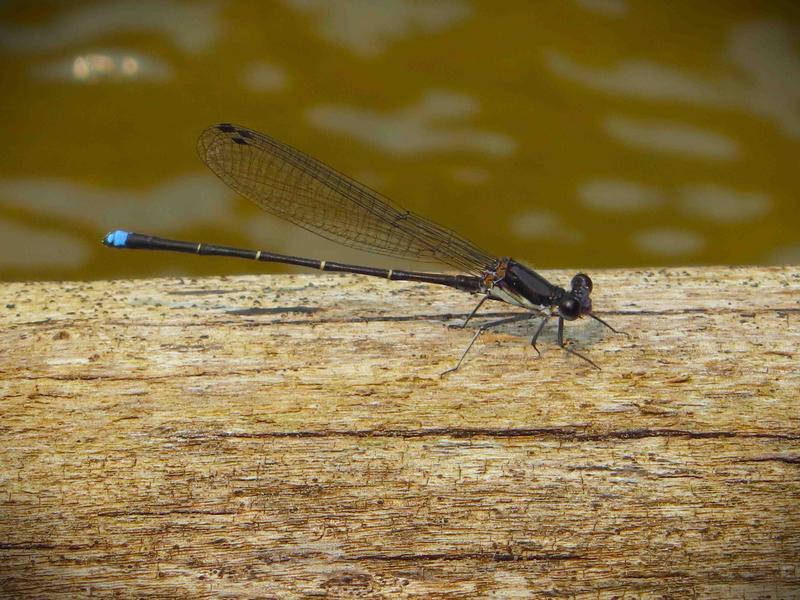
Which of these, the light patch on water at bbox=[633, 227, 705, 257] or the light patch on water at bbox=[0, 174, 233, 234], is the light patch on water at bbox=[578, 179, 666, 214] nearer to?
the light patch on water at bbox=[633, 227, 705, 257]

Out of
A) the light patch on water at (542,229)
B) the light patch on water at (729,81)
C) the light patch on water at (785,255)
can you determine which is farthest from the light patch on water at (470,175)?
the light patch on water at (785,255)

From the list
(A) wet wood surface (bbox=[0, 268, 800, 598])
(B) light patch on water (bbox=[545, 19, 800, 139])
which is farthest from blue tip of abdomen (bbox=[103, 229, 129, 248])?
(B) light patch on water (bbox=[545, 19, 800, 139])

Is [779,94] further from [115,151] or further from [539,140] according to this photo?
[115,151]

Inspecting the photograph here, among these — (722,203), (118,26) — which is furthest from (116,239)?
(722,203)

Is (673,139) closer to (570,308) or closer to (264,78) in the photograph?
(570,308)

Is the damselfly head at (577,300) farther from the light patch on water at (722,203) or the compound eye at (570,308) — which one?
the light patch on water at (722,203)

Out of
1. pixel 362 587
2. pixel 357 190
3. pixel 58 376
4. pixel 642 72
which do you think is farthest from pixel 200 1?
pixel 362 587
